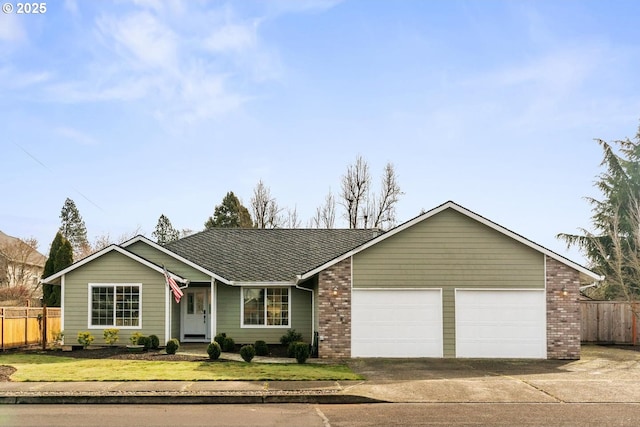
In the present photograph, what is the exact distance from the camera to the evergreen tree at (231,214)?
→ 53.8 metres

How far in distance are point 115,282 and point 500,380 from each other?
13.5m

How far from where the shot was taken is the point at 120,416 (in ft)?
36.7

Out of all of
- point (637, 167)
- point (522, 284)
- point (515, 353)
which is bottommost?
point (515, 353)

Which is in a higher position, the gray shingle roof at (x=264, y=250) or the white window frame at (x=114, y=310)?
the gray shingle roof at (x=264, y=250)

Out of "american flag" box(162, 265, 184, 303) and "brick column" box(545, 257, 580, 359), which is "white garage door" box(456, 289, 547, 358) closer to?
"brick column" box(545, 257, 580, 359)

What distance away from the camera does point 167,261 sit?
24453 millimetres

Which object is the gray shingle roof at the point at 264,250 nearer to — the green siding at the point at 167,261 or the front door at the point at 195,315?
the green siding at the point at 167,261

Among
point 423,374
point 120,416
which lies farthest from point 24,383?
point 423,374

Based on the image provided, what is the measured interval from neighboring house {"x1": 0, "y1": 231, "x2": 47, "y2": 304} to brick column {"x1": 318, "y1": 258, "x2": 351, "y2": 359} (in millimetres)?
31874

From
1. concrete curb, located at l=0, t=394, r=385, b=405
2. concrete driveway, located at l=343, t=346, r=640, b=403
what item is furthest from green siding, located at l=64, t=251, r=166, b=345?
concrete curb, located at l=0, t=394, r=385, b=405

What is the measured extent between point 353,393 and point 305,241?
16.0 meters

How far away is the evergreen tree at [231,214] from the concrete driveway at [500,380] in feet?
117

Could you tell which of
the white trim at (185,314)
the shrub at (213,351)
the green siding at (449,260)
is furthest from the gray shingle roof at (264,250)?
the shrub at (213,351)

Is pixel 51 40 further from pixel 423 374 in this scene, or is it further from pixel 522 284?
pixel 522 284
